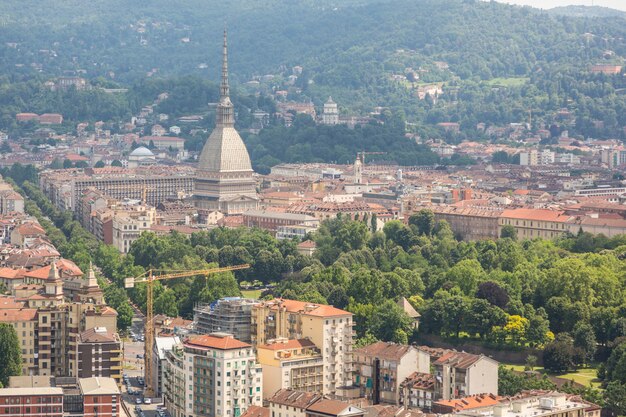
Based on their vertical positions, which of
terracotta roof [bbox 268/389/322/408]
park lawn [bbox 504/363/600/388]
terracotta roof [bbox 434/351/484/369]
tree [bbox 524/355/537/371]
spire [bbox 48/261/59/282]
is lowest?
park lawn [bbox 504/363/600/388]

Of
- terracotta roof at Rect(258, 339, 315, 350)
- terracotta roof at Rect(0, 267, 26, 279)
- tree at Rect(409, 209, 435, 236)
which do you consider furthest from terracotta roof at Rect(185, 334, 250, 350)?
tree at Rect(409, 209, 435, 236)

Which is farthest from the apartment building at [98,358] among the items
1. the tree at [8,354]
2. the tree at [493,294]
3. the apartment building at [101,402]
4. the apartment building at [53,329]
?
the tree at [493,294]

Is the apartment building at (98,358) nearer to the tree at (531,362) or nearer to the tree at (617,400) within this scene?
the tree at (531,362)

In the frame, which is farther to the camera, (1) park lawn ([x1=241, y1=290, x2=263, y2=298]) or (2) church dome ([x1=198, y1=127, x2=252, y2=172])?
(2) church dome ([x1=198, y1=127, x2=252, y2=172])

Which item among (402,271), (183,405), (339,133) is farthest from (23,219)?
(339,133)

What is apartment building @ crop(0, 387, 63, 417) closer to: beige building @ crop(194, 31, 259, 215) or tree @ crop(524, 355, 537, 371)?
tree @ crop(524, 355, 537, 371)

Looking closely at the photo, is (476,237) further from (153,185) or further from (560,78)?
(560,78)
